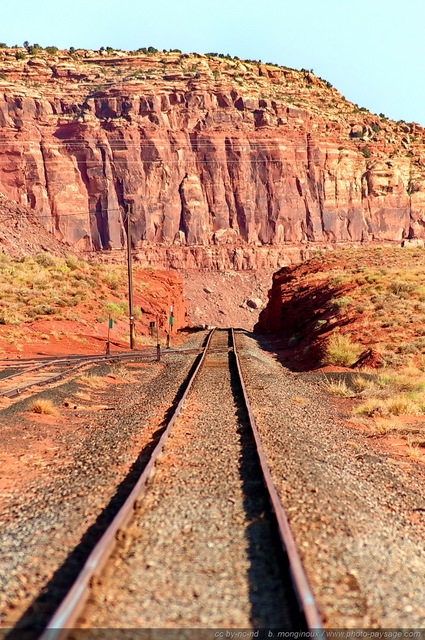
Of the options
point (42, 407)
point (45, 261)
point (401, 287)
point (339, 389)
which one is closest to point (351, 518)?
point (42, 407)

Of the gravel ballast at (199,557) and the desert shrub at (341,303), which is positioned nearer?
the gravel ballast at (199,557)

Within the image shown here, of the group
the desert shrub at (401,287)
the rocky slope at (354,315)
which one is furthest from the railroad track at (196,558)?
the desert shrub at (401,287)

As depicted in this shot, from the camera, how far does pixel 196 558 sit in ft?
17.6

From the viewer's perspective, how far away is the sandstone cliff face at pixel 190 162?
94625 mm

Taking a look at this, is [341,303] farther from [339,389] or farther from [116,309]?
[116,309]

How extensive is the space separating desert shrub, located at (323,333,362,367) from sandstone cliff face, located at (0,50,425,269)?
73735 millimetres

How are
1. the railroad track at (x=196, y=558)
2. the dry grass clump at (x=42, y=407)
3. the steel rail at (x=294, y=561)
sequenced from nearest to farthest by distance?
1. the steel rail at (x=294, y=561)
2. the railroad track at (x=196, y=558)
3. the dry grass clump at (x=42, y=407)

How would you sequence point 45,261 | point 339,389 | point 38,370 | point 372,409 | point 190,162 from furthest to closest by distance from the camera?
point 190,162, point 45,261, point 38,370, point 339,389, point 372,409

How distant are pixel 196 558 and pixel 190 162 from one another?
100736 millimetres

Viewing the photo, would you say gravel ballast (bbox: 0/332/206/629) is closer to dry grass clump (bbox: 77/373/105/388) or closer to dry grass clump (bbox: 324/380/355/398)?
dry grass clump (bbox: 77/373/105/388)

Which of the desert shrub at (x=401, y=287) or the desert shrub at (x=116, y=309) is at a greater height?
the desert shrub at (x=401, y=287)

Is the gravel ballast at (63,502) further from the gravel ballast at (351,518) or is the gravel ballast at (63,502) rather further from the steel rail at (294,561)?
the gravel ballast at (351,518)

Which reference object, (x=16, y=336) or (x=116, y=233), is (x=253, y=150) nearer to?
(x=116, y=233)

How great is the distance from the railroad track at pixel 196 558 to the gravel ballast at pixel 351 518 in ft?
0.93
